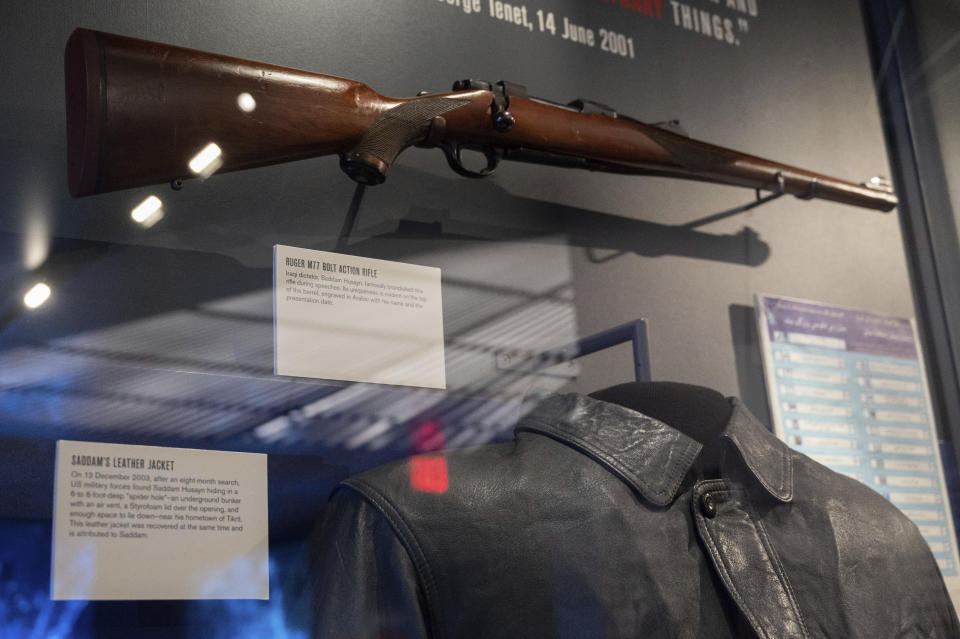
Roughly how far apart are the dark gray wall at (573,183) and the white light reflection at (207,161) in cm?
10

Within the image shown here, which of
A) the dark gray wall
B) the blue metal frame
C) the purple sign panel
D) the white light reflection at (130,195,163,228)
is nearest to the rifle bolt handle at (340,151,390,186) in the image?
the dark gray wall

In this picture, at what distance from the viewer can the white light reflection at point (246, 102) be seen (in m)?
1.14

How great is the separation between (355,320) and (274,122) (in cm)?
26

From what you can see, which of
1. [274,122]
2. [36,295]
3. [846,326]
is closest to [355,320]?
[274,122]

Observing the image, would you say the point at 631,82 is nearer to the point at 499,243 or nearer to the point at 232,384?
the point at 499,243

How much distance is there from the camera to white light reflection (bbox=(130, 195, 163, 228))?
1.21m

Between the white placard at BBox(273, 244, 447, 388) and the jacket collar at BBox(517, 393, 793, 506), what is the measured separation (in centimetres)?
28

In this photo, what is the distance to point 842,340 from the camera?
5.95 ft

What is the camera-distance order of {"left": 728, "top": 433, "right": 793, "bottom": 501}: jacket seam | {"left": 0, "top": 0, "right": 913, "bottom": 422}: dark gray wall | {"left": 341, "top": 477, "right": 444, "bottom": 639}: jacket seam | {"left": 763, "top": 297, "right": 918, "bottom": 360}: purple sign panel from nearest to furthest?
{"left": 341, "top": 477, "right": 444, "bottom": 639}: jacket seam
{"left": 728, "top": 433, "right": 793, "bottom": 501}: jacket seam
{"left": 0, "top": 0, "right": 913, "bottom": 422}: dark gray wall
{"left": 763, "top": 297, "right": 918, "bottom": 360}: purple sign panel

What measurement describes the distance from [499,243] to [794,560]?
64 centimetres

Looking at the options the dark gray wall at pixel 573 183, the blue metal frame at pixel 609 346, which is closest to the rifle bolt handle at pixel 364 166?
the dark gray wall at pixel 573 183

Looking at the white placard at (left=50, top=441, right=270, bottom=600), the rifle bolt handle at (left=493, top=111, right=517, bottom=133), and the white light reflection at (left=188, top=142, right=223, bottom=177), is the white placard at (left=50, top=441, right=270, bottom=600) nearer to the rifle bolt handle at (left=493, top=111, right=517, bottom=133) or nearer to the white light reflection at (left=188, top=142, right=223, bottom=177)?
the white light reflection at (left=188, top=142, right=223, bottom=177)

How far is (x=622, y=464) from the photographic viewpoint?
101cm

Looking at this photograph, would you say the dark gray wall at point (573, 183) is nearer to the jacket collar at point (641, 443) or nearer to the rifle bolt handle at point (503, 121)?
the rifle bolt handle at point (503, 121)
